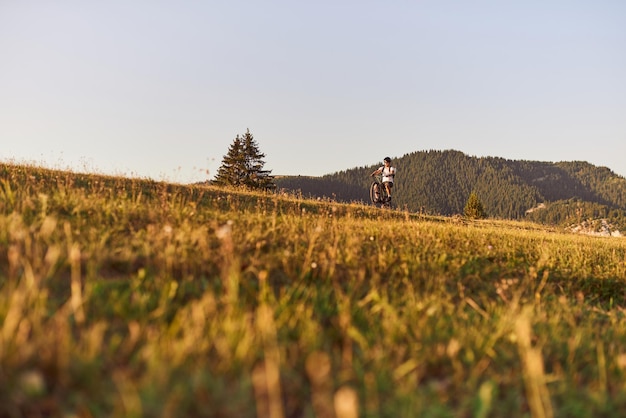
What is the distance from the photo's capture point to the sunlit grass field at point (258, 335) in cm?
218

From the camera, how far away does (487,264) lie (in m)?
7.18

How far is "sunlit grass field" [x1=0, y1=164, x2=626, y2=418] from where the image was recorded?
2.18m

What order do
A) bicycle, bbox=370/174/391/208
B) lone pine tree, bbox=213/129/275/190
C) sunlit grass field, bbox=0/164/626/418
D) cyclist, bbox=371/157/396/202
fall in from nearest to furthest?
sunlit grass field, bbox=0/164/626/418
cyclist, bbox=371/157/396/202
bicycle, bbox=370/174/391/208
lone pine tree, bbox=213/129/275/190

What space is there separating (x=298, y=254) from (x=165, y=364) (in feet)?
10.8

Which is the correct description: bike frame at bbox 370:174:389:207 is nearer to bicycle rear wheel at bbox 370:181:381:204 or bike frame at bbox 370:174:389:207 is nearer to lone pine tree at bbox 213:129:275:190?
bicycle rear wheel at bbox 370:181:381:204

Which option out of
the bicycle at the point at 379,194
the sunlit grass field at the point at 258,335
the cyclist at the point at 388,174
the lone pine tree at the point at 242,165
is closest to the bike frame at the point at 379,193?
the bicycle at the point at 379,194

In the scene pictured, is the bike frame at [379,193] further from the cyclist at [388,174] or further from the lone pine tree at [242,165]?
the lone pine tree at [242,165]

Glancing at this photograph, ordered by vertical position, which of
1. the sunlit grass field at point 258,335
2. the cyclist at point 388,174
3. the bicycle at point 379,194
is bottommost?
the sunlit grass field at point 258,335

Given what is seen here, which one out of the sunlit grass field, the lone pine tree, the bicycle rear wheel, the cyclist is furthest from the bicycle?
the lone pine tree

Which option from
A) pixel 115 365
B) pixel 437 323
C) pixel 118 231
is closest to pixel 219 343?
pixel 115 365

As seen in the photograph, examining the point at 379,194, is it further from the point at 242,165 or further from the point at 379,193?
the point at 242,165

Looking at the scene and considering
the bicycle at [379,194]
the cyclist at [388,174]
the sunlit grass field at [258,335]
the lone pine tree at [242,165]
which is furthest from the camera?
the lone pine tree at [242,165]

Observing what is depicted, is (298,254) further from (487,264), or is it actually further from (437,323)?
(487,264)

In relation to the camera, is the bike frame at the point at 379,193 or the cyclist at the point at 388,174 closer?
the cyclist at the point at 388,174
